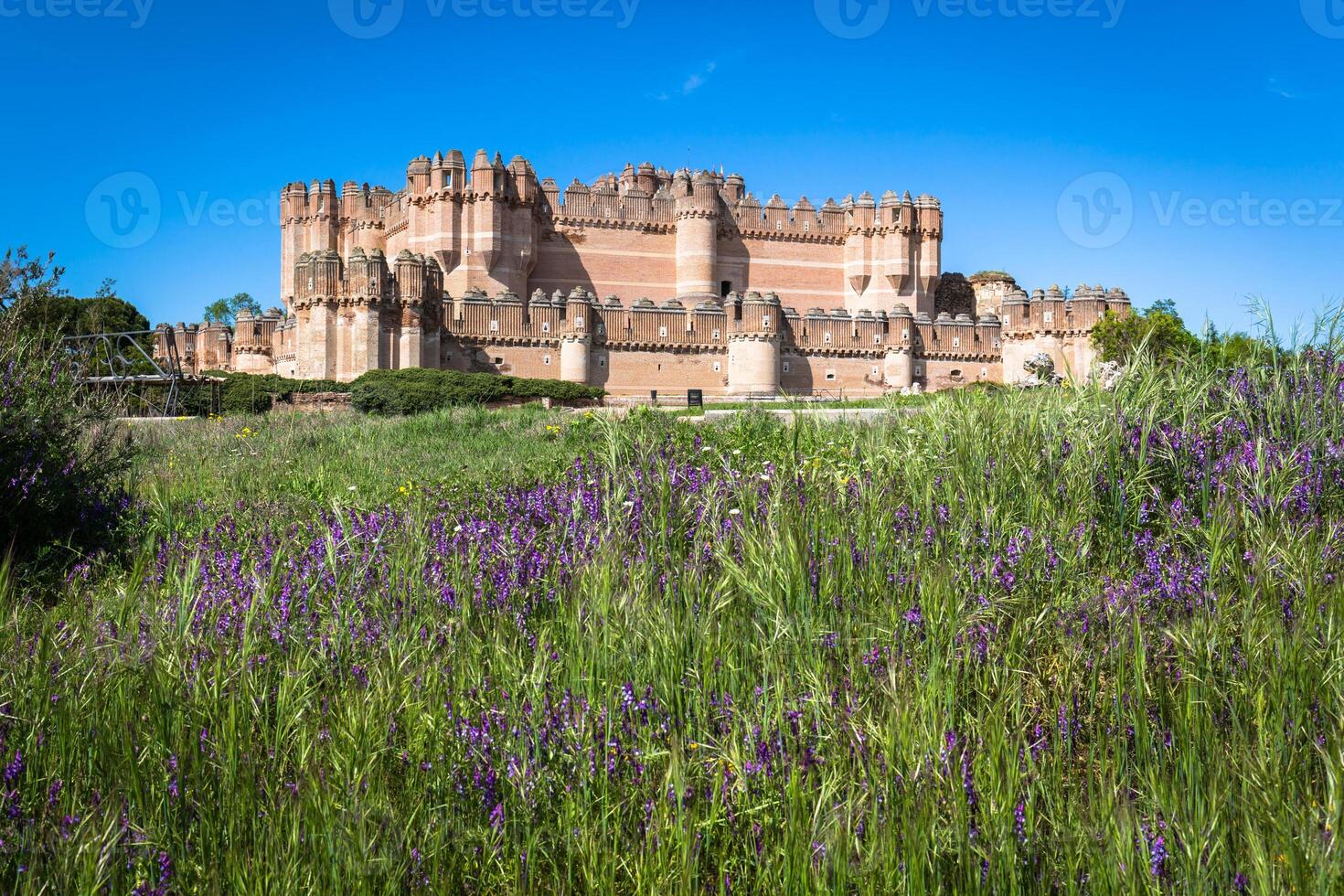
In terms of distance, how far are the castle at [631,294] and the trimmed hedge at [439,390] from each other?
2995 millimetres

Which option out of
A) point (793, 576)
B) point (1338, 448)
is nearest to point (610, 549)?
point (793, 576)

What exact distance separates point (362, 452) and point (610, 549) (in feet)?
21.9

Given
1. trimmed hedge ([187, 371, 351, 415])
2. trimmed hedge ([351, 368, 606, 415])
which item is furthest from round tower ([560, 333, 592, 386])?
trimmed hedge ([187, 371, 351, 415])

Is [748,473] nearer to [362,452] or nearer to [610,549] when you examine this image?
[610,549]

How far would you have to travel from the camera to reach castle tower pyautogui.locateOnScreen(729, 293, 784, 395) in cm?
3422

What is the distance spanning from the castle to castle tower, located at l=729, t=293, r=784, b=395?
58 millimetres

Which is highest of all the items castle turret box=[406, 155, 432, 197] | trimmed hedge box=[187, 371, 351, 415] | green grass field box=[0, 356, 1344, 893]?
castle turret box=[406, 155, 432, 197]

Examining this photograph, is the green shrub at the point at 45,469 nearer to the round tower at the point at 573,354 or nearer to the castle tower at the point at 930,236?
the round tower at the point at 573,354

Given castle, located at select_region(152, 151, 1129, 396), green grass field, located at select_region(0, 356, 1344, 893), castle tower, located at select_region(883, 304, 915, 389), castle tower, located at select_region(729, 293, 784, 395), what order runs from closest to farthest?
green grass field, located at select_region(0, 356, 1344, 893) < castle, located at select_region(152, 151, 1129, 396) < castle tower, located at select_region(729, 293, 784, 395) < castle tower, located at select_region(883, 304, 915, 389)

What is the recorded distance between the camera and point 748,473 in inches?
190

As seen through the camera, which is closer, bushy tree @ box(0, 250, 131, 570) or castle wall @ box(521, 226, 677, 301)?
bushy tree @ box(0, 250, 131, 570)

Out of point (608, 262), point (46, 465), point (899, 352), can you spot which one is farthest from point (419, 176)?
point (46, 465)

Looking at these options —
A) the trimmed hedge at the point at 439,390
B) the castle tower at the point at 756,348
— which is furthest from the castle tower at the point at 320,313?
the castle tower at the point at 756,348

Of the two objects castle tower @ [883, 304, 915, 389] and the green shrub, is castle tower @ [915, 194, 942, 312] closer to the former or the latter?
castle tower @ [883, 304, 915, 389]
